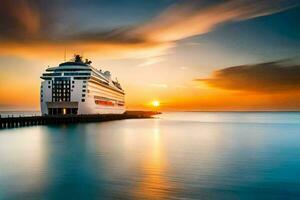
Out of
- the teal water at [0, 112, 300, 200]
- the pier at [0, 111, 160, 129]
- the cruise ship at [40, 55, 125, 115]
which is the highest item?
the cruise ship at [40, 55, 125, 115]

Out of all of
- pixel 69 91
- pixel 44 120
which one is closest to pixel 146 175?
pixel 44 120

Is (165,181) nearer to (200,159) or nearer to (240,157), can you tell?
(200,159)

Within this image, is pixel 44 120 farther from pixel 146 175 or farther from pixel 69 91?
pixel 146 175

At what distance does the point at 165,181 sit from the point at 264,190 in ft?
19.7

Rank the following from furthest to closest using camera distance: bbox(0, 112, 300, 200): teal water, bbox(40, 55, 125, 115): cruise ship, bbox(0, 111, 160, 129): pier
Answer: bbox(40, 55, 125, 115): cruise ship
bbox(0, 111, 160, 129): pier
bbox(0, 112, 300, 200): teal water

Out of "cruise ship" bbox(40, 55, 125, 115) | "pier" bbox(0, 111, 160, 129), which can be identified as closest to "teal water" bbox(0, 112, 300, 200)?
"pier" bbox(0, 111, 160, 129)

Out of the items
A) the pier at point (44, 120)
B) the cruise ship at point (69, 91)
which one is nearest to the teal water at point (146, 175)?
the pier at point (44, 120)

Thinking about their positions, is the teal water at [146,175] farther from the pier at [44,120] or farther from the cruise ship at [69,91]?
the cruise ship at [69,91]

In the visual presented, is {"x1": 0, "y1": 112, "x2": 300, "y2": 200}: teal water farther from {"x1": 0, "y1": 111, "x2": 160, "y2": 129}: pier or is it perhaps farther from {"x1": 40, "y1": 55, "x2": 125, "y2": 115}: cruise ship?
{"x1": 40, "y1": 55, "x2": 125, "y2": 115}: cruise ship

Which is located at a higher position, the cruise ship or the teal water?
the cruise ship

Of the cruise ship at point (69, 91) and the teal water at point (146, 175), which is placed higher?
the cruise ship at point (69, 91)

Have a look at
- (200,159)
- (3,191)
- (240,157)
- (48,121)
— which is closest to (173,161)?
(200,159)

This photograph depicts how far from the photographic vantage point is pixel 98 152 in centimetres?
3425

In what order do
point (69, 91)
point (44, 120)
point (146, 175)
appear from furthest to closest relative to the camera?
point (69, 91) < point (44, 120) < point (146, 175)
